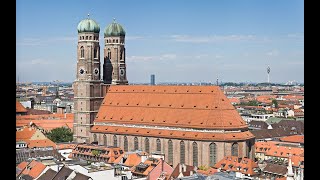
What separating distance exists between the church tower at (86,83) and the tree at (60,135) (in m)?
3.23

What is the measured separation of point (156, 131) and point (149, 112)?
88.1 inches

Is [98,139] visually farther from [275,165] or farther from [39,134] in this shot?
[275,165]

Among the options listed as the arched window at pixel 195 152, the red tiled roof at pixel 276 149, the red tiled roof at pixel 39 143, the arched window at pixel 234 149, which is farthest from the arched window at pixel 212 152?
the red tiled roof at pixel 39 143

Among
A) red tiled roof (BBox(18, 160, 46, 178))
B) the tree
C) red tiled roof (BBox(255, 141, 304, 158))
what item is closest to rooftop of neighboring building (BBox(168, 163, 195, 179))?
red tiled roof (BBox(18, 160, 46, 178))

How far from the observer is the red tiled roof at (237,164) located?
35.3 meters

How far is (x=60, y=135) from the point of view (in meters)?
52.5

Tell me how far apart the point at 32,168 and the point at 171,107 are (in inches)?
671

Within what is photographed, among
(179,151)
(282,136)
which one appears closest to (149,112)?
(179,151)

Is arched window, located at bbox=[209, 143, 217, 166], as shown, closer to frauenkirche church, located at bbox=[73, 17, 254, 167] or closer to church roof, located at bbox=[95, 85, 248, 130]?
frauenkirche church, located at bbox=[73, 17, 254, 167]

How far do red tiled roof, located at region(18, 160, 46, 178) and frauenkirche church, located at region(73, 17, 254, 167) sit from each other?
14283 millimetres

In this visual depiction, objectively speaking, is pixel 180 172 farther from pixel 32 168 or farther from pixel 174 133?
pixel 174 133

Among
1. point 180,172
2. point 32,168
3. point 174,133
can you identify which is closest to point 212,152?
point 174,133

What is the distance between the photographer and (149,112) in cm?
4434

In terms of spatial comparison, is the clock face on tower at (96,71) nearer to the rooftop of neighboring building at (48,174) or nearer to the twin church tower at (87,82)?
the twin church tower at (87,82)
